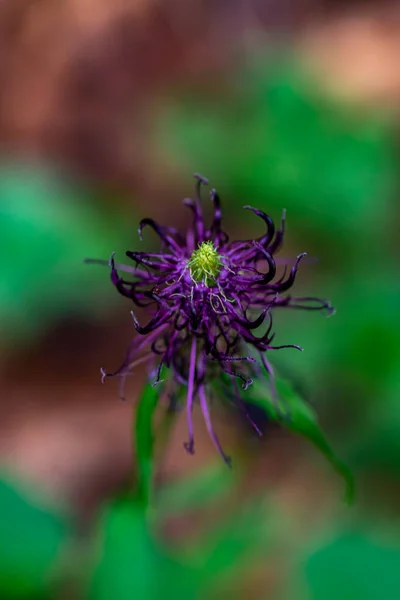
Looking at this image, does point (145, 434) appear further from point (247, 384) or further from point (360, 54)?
point (360, 54)

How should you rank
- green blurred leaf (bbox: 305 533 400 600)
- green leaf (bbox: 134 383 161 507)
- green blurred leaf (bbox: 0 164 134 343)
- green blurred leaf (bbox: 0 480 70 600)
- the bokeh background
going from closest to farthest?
green leaf (bbox: 134 383 161 507)
green blurred leaf (bbox: 305 533 400 600)
the bokeh background
green blurred leaf (bbox: 0 480 70 600)
green blurred leaf (bbox: 0 164 134 343)

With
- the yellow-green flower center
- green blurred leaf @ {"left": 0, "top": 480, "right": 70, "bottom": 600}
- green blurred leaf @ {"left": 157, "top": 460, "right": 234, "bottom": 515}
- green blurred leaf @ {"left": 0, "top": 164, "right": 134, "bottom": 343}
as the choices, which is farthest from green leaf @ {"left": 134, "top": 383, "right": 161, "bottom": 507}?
green blurred leaf @ {"left": 0, "top": 164, "right": 134, "bottom": 343}

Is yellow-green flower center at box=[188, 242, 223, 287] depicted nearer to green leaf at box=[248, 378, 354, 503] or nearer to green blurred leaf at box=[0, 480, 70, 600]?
green leaf at box=[248, 378, 354, 503]

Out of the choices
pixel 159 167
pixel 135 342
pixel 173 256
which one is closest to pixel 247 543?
pixel 135 342

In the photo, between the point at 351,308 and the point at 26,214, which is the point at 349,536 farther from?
the point at 26,214

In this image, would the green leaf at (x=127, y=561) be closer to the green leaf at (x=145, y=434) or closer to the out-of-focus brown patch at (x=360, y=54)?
the green leaf at (x=145, y=434)

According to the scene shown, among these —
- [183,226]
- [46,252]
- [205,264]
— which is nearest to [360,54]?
[183,226]
